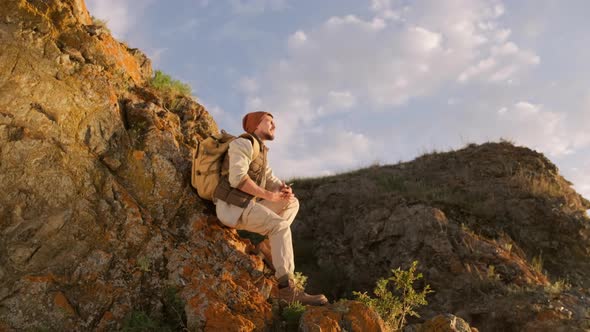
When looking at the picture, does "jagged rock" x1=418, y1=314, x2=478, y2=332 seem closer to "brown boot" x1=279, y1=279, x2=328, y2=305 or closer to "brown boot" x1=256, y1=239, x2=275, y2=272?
"brown boot" x1=279, y1=279, x2=328, y2=305

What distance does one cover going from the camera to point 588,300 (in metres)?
8.30

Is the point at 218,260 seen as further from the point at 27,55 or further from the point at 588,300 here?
the point at 588,300

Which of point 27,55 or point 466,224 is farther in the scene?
point 466,224

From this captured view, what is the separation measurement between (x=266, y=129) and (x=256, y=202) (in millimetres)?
865

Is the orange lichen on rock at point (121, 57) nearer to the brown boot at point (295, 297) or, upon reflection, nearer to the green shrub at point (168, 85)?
the green shrub at point (168, 85)

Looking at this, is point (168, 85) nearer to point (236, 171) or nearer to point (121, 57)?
point (121, 57)

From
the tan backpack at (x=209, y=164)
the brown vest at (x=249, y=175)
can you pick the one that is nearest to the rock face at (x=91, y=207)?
the tan backpack at (x=209, y=164)

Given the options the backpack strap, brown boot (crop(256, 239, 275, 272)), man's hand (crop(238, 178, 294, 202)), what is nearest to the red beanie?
the backpack strap

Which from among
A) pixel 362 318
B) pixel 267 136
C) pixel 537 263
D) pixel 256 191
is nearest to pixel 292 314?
pixel 362 318

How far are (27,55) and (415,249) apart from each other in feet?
24.7

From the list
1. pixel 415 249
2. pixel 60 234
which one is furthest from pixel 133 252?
pixel 415 249

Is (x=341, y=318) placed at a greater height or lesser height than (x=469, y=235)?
lesser

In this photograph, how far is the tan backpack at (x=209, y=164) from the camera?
5383 millimetres

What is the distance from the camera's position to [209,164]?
17.7ft
